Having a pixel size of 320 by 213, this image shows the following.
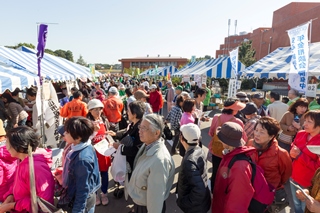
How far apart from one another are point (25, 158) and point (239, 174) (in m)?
1.84

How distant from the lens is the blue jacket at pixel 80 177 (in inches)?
69.6

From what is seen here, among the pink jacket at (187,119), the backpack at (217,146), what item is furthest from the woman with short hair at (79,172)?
the pink jacket at (187,119)

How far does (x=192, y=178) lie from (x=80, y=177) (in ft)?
3.34

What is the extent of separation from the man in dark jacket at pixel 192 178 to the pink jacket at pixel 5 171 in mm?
1745

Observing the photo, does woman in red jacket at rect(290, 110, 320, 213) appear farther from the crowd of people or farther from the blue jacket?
the blue jacket

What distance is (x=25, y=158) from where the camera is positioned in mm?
1712

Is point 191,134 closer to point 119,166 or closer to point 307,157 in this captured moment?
point 119,166

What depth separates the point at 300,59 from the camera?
465 cm

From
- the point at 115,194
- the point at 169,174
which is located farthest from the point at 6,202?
the point at 115,194

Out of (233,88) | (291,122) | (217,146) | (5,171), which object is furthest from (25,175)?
(233,88)

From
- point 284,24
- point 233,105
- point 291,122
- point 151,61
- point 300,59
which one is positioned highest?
point 284,24

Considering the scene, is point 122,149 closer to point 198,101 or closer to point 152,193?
point 152,193

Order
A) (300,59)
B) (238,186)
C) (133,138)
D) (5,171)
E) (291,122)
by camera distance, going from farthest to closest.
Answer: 1. (300,59)
2. (291,122)
3. (133,138)
4. (5,171)
5. (238,186)

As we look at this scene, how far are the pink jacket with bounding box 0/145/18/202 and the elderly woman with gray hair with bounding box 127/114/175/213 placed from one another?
1.23m
